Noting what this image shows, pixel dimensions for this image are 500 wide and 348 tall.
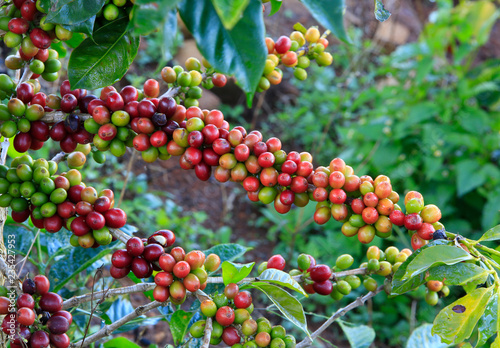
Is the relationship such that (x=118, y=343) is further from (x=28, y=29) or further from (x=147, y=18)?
(x=147, y=18)

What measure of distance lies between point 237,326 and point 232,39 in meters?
0.45

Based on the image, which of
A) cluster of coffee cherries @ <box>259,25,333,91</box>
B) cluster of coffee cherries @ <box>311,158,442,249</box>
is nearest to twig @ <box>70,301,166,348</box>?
cluster of coffee cherries @ <box>311,158,442,249</box>

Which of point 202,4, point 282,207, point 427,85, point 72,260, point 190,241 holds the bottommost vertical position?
point 190,241

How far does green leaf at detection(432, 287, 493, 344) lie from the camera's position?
0.64 meters

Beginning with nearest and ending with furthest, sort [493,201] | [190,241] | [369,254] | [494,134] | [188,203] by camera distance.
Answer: [369,254] → [493,201] → [190,241] → [494,134] → [188,203]

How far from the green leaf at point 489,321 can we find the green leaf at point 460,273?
34 millimetres

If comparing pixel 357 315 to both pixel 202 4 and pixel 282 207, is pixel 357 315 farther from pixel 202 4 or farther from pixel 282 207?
pixel 202 4

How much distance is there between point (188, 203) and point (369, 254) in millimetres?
2232

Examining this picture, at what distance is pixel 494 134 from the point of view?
256 cm

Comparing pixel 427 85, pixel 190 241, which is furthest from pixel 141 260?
pixel 427 85

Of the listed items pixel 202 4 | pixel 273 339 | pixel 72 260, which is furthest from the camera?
pixel 72 260

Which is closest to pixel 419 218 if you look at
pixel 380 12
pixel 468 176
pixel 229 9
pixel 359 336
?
pixel 380 12

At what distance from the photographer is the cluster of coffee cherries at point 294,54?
811mm

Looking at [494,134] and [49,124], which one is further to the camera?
[494,134]
